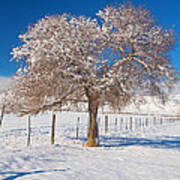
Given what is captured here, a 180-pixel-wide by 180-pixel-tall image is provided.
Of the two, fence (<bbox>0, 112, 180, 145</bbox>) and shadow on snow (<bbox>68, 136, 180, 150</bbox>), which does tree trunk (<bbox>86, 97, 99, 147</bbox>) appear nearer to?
shadow on snow (<bbox>68, 136, 180, 150</bbox>)

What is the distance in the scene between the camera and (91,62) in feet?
33.4

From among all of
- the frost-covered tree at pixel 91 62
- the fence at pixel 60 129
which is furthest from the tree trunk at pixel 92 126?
the fence at pixel 60 129

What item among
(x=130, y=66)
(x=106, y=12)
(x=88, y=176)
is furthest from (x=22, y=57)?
(x=88, y=176)

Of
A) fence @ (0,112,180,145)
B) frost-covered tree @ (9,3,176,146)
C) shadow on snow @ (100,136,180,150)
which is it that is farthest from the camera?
fence @ (0,112,180,145)

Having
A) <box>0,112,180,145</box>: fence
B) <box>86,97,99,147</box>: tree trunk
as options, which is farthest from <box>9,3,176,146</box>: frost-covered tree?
<box>0,112,180,145</box>: fence

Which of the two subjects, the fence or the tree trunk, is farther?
the fence

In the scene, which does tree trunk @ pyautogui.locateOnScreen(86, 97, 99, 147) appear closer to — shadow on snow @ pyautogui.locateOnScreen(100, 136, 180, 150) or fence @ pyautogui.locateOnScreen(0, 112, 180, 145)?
shadow on snow @ pyautogui.locateOnScreen(100, 136, 180, 150)

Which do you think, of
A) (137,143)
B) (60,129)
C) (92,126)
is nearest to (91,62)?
(92,126)

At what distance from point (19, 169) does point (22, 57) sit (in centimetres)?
→ 631

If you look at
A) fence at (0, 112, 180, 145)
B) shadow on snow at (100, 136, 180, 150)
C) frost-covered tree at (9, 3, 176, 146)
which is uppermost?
frost-covered tree at (9, 3, 176, 146)

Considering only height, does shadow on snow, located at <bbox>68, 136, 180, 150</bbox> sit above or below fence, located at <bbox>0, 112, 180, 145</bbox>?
below

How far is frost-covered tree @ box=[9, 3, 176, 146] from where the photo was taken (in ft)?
32.6

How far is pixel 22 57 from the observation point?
36.0 ft

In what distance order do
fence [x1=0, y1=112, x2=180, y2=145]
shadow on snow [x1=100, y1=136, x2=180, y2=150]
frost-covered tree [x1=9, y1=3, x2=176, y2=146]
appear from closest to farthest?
frost-covered tree [x1=9, y1=3, x2=176, y2=146]
shadow on snow [x1=100, y1=136, x2=180, y2=150]
fence [x1=0, y1=112, x2=180, y2=145]
